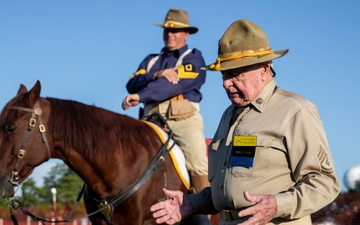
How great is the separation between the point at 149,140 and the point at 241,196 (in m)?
3.62

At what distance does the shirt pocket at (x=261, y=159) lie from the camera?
3.87 m

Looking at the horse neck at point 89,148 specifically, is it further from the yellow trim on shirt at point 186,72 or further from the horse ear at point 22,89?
the yellow trim on shirt at point 186,72

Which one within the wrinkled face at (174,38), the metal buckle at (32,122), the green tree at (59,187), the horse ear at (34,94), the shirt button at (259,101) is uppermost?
the wrinkled face at (174,38)

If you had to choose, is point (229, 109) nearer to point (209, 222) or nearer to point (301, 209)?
point (301, 209)

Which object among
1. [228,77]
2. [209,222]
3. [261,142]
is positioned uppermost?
[228,77]

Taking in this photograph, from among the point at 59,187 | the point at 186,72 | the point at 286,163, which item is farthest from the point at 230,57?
the point at 59,187

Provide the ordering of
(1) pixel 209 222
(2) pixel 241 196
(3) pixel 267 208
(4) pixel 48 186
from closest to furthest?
1. (3) pixel 267 208
2. (2) pixel 241 196
3. (1) pixel 209 222
4. (4) pixel 48 186

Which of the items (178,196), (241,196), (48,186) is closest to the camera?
(241,196)

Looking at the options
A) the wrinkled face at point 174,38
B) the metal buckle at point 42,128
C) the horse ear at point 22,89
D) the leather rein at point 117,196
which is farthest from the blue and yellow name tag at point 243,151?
the wrinkled face at point 174,38

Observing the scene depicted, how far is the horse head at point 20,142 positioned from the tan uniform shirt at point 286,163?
10.9ft

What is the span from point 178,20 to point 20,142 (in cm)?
243

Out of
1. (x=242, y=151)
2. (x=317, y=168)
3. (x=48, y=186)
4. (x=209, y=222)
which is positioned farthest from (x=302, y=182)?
(x=48, y=186)

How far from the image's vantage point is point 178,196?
14.1 feet

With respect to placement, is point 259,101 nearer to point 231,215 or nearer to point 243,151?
point 243,151
